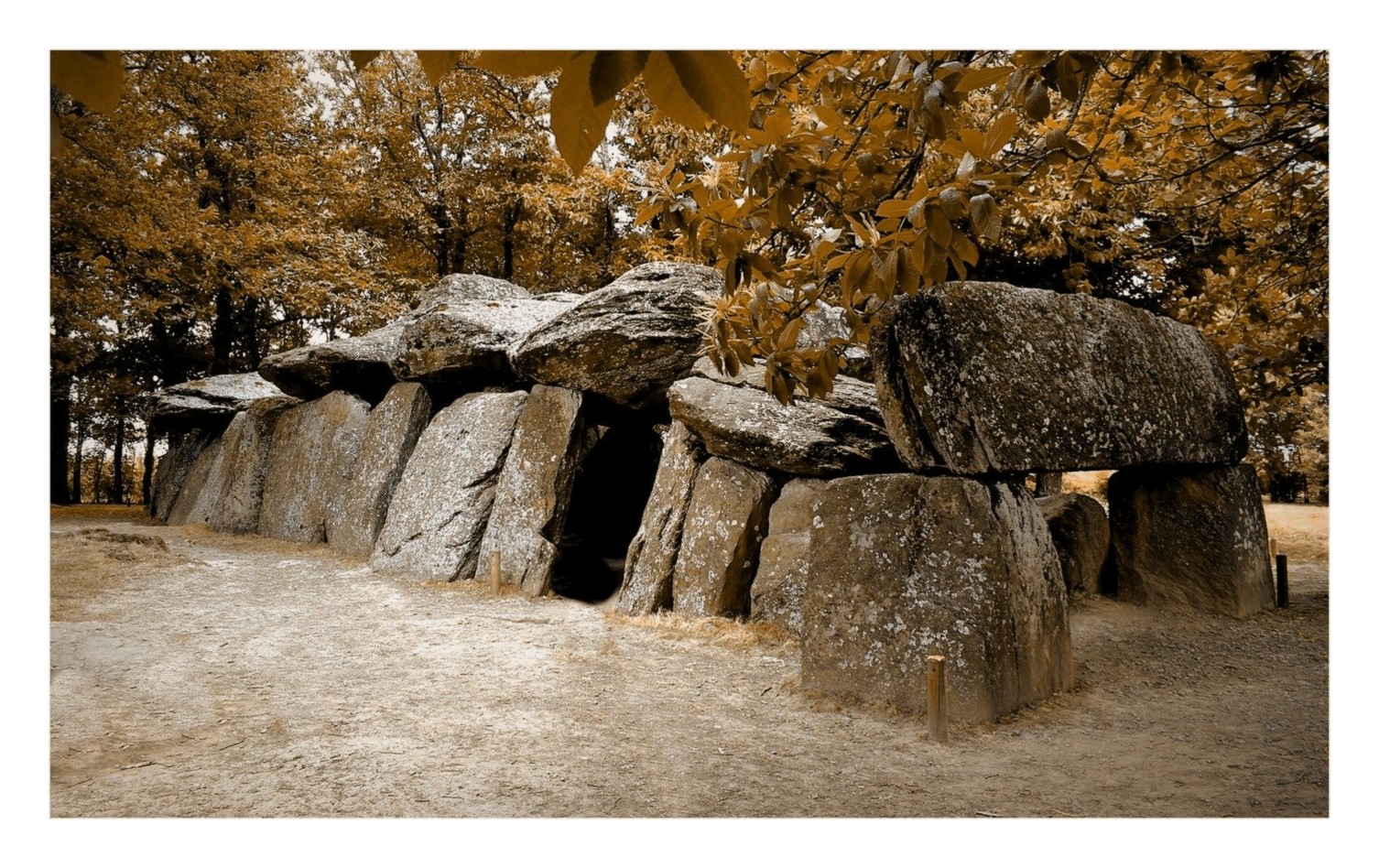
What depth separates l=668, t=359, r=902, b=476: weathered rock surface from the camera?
5.05 metres

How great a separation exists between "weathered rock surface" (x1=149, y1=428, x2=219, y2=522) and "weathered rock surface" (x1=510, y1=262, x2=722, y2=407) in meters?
6.14

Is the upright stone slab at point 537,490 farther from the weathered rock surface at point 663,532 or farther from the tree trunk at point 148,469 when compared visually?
the tree trunk at point 148,469

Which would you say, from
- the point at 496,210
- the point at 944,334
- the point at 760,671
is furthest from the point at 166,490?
the point at 944,334

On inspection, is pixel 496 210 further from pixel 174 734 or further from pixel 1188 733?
pixel 1188 733

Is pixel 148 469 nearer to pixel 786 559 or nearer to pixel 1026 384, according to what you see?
pixel 786 559

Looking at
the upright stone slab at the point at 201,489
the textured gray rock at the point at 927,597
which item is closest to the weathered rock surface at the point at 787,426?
the textured gray rock at the point at 927,597

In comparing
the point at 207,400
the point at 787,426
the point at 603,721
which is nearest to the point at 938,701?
the point at 603,721

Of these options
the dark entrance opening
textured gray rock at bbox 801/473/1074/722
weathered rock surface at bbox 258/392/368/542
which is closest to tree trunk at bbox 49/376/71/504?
weathered rock surface at bbox 258/392/368/542

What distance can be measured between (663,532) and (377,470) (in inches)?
127

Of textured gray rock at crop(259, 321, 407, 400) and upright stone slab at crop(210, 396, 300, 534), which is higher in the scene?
textured gray rock at crop(259, 321, 407, 400)

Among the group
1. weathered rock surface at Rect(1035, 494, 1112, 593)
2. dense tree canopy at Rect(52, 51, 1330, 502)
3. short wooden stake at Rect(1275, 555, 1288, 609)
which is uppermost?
dense tree canopy at Rect(52, 51, 1330, 502)

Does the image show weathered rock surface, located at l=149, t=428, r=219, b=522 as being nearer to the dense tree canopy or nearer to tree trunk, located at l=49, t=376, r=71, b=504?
the dense tree canopy

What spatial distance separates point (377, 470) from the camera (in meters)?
7.61

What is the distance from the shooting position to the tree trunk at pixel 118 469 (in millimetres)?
8100
